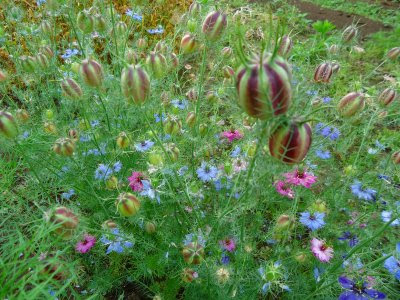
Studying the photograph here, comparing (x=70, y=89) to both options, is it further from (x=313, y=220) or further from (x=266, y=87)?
(x=313, y=220)

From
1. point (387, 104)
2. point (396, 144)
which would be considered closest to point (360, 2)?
point (396, 144)

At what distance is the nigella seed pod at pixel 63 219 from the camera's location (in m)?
1.21

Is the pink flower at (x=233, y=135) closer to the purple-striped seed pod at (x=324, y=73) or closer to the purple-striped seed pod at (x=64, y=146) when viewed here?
the purple-striped seed pod at (x=324, y=73)

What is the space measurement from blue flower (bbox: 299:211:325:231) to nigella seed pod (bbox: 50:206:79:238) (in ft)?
3.12

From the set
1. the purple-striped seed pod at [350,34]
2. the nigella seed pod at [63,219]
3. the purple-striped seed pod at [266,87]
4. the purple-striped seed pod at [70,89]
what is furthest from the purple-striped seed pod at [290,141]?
the purple-striped seed pod at [350,34]

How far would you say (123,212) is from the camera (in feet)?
4.56

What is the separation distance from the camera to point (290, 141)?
2.76ft

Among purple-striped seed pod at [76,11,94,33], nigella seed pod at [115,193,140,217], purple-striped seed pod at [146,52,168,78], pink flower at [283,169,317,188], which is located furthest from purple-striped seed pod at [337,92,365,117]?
purple-striped seed pod at [76,11,94,33]

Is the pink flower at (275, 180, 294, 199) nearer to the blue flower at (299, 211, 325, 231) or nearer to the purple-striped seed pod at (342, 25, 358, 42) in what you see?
the blue flower at (299, 211, 325, 231)

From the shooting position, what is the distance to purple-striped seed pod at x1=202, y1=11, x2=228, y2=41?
4.81 ft

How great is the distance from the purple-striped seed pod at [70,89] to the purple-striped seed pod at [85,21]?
1.09 ft

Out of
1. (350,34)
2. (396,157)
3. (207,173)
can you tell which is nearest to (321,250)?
(396,157)

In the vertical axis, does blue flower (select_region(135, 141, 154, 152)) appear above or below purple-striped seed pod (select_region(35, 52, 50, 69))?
below

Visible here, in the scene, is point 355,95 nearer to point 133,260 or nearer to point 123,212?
point 123,212
